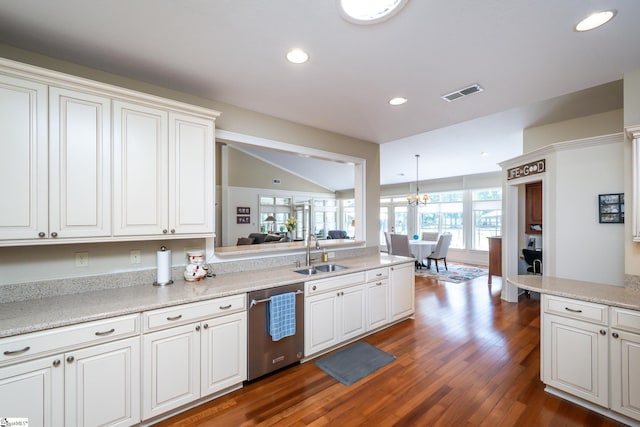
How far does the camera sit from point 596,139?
293 centimetres

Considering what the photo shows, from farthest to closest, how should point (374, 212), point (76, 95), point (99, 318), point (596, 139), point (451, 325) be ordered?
point (374, 212) → point (451, 325) → point (596, 139) → point (76, 95) → point (99, 318)

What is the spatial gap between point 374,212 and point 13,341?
147 inches

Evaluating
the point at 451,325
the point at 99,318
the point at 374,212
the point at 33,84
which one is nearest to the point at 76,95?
the point at 33,84

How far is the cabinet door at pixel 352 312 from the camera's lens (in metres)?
2.90

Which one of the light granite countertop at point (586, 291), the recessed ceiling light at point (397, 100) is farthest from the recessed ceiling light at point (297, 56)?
the light granite countertop at point (586, 291)

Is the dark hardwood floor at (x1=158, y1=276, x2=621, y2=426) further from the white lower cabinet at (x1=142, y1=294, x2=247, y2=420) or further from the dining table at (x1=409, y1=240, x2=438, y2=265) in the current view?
the dining table at (x1=409, y1=240, x2=438, y2=265)

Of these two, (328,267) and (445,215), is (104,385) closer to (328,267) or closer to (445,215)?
(328,267)

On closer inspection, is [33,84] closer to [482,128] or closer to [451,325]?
[451,325]

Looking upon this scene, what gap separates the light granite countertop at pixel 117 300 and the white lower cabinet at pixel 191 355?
0.28ft

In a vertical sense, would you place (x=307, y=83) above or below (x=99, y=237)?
above

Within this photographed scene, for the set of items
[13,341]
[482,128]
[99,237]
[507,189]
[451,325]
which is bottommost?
[451,325]

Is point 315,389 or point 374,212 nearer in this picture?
point 315,389

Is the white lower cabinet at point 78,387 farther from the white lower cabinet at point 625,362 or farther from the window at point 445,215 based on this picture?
the window at point 445,215

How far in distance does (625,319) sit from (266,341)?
2.62 m
